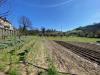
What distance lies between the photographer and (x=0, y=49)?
16.0m

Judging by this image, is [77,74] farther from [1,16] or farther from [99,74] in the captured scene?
[1,16]

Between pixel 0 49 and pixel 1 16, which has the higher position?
pixel 1 16

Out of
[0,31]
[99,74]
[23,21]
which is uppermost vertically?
[23,21]

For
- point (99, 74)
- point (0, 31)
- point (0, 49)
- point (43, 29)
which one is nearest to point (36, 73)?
point (99, 74)

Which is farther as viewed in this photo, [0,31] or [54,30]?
[54,30]

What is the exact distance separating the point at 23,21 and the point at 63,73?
50285 mm

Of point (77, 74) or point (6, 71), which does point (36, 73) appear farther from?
point (77, 74)

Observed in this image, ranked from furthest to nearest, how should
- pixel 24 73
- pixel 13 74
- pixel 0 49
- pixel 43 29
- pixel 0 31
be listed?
pixel 43 29, pixel 0 31, pixel 0 49, pixel 24 73, pixel 13 74

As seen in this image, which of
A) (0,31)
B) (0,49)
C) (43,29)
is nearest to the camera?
(0,49)

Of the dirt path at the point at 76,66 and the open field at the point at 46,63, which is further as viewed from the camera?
the dirt path at the point at 76,66

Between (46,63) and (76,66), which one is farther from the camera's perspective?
(46,63)

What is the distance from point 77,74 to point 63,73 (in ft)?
2.22

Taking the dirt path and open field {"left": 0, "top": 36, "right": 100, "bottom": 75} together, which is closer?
open field {"left": 0, "top": 36, "right": 100, "bottom": 75}

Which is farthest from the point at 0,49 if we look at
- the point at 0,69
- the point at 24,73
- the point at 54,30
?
the point at 54,30
